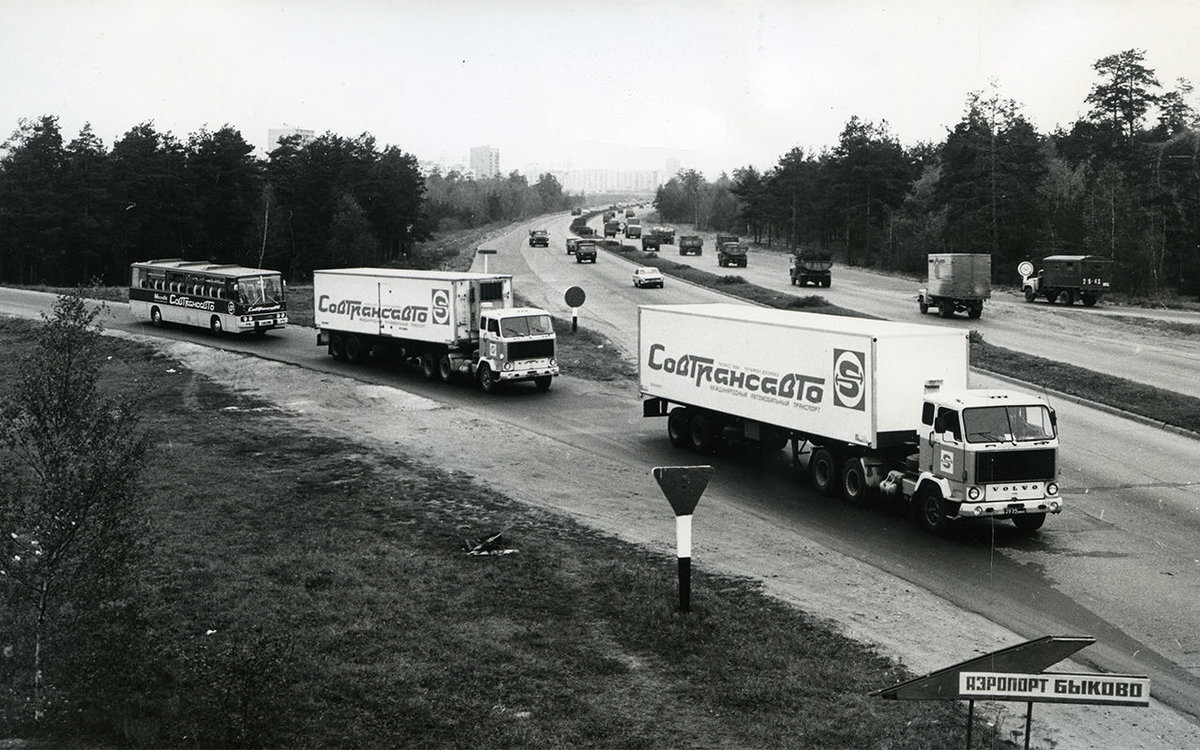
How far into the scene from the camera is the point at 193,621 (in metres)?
13.3

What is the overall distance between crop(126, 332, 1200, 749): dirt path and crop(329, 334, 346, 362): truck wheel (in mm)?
5358

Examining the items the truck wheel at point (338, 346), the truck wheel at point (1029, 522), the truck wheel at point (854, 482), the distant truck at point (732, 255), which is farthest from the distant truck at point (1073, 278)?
the truck wheel at point (1029, 522)

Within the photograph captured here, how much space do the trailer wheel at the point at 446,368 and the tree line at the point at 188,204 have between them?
2200 inches

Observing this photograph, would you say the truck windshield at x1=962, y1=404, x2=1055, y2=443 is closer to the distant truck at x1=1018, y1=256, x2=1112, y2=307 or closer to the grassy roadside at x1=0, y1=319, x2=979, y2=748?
the grassy roadside at x1=0, y1=319, x2=979, y2=748

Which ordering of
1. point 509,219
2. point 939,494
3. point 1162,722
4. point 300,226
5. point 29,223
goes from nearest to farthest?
point 1162,722
point 939,494
point 29,223
point 300,226
point 509,219

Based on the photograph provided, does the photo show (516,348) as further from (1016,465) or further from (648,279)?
(648,279)

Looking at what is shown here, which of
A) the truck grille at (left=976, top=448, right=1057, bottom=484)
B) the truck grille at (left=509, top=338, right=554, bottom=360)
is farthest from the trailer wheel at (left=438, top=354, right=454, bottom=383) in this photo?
the truck grille at (left=976, top=448, right=1057, bottom=484)

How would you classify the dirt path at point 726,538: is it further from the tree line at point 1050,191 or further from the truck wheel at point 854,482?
the tree line at point 1050,191

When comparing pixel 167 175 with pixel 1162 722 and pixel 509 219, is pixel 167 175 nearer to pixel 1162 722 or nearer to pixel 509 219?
pixel 1162 722

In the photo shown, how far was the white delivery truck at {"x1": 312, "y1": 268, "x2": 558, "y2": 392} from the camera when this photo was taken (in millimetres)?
33031

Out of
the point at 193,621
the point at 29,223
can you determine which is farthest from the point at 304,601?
the point at 29,223

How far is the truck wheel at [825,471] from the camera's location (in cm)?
2070

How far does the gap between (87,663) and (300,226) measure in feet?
287

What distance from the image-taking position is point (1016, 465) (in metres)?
17.4
